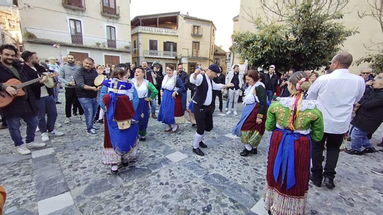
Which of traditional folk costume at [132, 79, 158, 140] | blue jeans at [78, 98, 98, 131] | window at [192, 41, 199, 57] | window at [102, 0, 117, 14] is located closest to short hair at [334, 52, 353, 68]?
traditional folk costume at [132, 79, 158, 140]

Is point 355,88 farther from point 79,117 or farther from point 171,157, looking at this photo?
point 79,117

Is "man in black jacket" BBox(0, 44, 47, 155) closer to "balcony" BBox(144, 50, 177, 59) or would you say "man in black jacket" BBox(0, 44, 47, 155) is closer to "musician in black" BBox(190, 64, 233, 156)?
"musician in black" BBox(190, 64, 233, 156)

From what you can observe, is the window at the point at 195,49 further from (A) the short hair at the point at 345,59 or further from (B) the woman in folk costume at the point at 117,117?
(A) the short hair at the point at 345,59

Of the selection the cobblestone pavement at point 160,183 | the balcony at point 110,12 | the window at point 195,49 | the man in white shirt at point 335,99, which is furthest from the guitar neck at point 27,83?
the window at point 195,49

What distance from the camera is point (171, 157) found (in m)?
3.32

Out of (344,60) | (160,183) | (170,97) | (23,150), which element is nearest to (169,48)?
(170,97)

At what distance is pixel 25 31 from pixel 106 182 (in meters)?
18.2

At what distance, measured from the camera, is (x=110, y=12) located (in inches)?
716

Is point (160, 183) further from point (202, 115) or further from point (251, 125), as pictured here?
point (251, 125)

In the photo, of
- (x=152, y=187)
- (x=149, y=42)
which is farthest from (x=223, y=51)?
(x=152, y=187)

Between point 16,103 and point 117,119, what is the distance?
77.2 inches

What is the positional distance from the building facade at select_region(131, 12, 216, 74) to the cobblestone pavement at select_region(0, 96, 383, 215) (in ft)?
75.3

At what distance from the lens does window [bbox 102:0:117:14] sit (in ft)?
58.4

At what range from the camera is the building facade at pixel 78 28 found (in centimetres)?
1471
